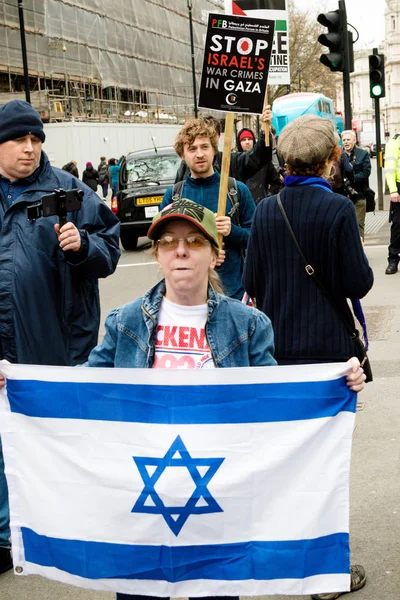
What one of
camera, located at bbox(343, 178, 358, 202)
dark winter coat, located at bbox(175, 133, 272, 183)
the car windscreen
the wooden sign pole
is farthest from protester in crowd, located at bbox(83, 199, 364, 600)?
the car windscreen

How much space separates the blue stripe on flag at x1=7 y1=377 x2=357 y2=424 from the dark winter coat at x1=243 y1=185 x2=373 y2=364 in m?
1.09

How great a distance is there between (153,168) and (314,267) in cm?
1453

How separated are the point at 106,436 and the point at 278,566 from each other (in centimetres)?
64

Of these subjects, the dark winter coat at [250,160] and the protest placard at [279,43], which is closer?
the dark winter coat at [250,160]

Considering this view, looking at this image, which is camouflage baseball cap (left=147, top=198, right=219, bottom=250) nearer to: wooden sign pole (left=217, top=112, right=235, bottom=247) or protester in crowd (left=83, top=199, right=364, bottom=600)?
protester in crowd (left=83, top=199, right=364, bottom=600)

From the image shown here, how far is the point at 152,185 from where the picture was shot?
18.2m

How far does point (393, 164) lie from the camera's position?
12.3 metres

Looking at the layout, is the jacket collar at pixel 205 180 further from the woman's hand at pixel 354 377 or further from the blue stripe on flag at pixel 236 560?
the blue stripe on flag at pixel 236 560

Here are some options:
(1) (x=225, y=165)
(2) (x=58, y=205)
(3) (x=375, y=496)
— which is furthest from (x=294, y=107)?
(2) (x=58, y=205)

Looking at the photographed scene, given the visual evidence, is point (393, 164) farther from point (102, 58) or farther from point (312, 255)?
point (102, 58)

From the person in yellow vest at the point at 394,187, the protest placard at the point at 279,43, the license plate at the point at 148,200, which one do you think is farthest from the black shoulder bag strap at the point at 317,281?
the license plate at the point at 148,200

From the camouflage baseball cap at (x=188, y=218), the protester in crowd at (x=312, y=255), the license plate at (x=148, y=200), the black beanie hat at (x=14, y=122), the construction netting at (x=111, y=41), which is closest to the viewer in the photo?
the camouflage baseball cap at (x=188, y=218)

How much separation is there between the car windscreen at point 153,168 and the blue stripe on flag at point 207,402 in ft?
50.2

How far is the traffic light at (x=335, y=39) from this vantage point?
14133mm
